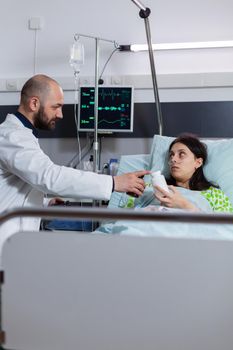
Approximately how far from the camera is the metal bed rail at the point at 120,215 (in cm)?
113

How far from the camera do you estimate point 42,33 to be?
11.4 ft

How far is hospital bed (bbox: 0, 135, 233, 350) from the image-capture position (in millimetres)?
1175

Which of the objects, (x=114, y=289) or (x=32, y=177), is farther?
(x=32, y=177)

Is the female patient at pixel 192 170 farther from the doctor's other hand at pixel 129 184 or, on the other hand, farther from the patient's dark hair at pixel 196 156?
the doctor's other hand at pixel 129 184

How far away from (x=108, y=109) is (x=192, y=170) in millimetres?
889

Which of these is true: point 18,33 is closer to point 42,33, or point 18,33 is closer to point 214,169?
point 42,33

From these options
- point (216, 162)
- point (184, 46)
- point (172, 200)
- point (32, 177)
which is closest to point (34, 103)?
point (32, 177)

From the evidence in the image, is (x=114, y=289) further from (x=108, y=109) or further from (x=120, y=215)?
(x=108, y=109)

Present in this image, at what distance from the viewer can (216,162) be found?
2.62m

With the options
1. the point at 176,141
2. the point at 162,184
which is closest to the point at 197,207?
the point at 162,184

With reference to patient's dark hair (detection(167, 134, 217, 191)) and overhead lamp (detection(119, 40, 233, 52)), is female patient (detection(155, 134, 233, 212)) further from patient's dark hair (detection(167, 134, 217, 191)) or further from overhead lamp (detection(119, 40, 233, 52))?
overhead lamp (detection(119, 40, 233, 52))

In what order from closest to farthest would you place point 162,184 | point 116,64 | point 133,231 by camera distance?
point 133,231
point 162,184
point 116,64

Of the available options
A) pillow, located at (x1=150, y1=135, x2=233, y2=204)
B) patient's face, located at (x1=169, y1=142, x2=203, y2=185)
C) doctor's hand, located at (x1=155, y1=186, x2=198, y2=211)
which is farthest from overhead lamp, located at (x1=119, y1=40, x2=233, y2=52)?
doctor's hand, located at (x1=155, y1=186, x2=198, y2=211)

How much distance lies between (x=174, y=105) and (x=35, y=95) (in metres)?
1.35
